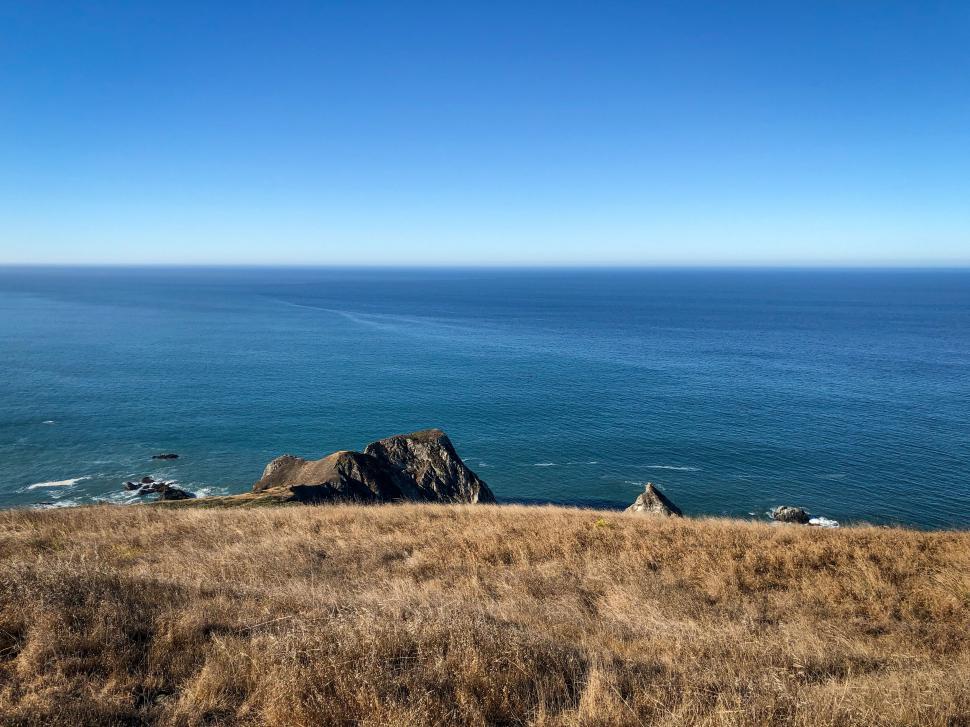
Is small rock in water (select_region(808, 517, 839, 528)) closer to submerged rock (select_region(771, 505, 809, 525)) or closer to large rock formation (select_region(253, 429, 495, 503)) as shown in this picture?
submerged rock (select_region(771, 505, 809, 525))

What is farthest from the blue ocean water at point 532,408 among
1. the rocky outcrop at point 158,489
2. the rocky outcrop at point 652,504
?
the rocky outcrop at point 652,504

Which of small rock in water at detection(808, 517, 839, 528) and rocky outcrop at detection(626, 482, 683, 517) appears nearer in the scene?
rocky outcrop at detection(626, 482, 683, 517)

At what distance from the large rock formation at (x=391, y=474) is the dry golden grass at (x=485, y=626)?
749 inches

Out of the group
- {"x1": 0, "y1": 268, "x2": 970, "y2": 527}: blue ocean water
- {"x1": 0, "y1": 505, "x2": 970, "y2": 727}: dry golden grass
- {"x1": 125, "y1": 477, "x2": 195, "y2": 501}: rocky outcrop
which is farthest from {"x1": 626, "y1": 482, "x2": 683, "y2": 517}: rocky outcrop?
{"x1": 125, "y1": 477, "x2": 195, "y2": 501}: rocky outcrop

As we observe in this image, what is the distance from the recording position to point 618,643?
8.79 meters

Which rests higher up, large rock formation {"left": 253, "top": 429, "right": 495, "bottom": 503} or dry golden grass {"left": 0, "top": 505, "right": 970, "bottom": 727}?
dry golden grass {"left": 0, "top": 505, "right": 970, "bottom": 727}

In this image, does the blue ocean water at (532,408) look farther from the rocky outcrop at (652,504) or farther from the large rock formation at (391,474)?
the rocky outcrop at (652,504)

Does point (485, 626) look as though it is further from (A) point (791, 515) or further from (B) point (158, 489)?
(B) point (158, 489)

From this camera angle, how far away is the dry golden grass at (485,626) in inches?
242

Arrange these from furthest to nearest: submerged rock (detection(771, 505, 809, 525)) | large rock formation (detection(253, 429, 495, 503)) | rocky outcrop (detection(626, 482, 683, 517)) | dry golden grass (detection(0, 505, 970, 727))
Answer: submerged rock (detection(771, 505, 809, 525)) < large rock formation (detection(253, 429, 495, 503)) < rocky outcrop (detection(626, 482, 683, 517)) < dry golden grass (detection(0, 505, 970, 727))

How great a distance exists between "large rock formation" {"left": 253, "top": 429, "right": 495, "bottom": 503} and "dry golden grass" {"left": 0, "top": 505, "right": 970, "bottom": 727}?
19.0 metres

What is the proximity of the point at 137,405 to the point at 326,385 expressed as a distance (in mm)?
20882

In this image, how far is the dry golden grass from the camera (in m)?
6.15

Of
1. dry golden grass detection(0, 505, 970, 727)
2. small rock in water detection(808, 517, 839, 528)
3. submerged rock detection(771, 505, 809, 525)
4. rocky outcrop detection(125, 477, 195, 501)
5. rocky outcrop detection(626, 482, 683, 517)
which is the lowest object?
small rock in water detection(808, 517, 839, 528)
